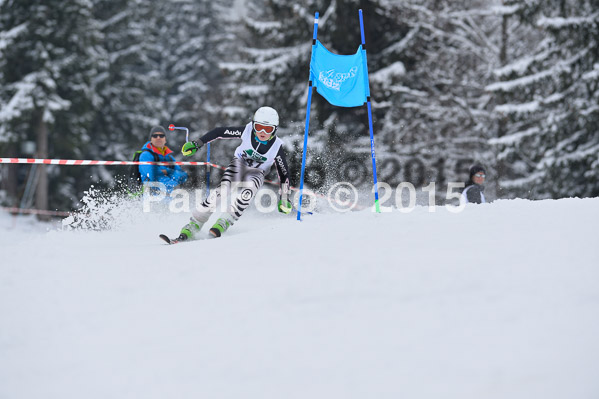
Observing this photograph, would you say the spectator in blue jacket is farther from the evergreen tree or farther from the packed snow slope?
the evergreen tree

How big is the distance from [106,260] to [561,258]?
12.2ft

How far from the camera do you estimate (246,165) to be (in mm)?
6902

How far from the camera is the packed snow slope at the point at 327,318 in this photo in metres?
2.79

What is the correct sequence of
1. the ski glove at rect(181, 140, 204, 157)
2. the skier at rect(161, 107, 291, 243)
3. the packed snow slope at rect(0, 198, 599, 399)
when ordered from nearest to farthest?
the packed snow slope at rect(0, 198, 599, 399), the skier at rect(161, 107, 291, 243), the ski glove at rect(181, 140, 204, 157)

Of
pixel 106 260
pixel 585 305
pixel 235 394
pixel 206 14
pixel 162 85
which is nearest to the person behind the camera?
pixel 235 394

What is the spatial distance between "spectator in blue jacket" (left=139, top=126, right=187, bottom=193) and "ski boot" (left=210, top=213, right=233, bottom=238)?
2.78 metres

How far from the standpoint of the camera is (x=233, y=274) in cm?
412

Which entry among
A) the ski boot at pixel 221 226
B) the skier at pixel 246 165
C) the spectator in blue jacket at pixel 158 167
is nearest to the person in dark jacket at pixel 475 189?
the skier at pixel 246 165

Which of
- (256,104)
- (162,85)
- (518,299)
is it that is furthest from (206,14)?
(518,299)

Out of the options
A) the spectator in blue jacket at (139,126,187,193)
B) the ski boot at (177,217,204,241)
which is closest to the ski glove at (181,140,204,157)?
the ski boot at (177,217,204,241)

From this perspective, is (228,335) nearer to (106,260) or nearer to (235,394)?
(235,394)

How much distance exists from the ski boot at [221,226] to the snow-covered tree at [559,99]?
9.09 metres

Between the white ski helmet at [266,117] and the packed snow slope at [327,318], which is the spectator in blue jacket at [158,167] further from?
the packed snow slope at [327,318]

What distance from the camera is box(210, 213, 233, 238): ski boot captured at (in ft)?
20.4
